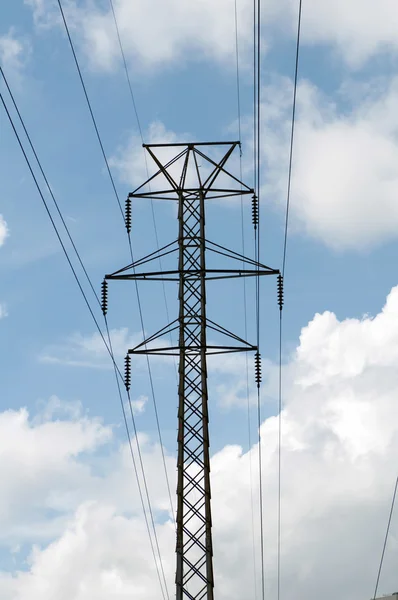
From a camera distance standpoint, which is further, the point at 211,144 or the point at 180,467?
the point at 211,144

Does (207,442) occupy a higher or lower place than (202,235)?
lower

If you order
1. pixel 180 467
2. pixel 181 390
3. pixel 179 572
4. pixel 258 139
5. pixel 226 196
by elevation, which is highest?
pixel 226 196

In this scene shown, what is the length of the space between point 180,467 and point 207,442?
118 centimetres

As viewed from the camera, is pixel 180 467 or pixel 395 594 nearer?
pixel 180 467

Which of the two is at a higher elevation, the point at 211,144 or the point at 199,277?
the point at 211,144

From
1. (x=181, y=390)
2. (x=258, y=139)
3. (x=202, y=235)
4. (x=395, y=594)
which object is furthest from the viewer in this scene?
(x=395, y=594)

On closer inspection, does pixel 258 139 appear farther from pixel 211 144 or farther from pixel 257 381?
pixel 257 381

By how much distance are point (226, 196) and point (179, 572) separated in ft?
45.4

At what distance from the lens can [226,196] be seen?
3959 cm

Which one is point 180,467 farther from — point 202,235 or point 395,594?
point 395,594

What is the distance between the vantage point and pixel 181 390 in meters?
35.2

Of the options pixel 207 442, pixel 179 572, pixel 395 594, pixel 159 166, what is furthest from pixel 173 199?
pixel 395 594

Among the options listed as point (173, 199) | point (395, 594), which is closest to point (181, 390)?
point (173, 199)

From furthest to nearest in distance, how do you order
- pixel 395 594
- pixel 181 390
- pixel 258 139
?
pixel 395 594 < pixel 181 390 < pixel 258 139
